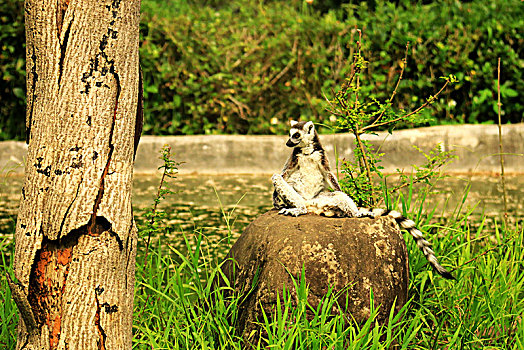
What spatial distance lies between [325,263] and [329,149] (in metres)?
6.61

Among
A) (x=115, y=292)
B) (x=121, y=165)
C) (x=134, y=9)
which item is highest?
(x=134, y=9)

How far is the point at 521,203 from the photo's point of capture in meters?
7.86

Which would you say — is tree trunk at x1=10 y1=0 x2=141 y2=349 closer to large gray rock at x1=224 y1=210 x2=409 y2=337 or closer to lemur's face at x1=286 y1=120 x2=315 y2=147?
large gray rock at x1=224 y1=210 x2=409 y2=337

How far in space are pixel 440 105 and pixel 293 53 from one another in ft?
8.82

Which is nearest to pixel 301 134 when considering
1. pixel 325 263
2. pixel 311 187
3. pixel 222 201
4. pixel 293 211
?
pixel 311 187

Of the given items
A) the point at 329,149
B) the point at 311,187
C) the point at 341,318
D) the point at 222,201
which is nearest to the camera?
the point at 341,318

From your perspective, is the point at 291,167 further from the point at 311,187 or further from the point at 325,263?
the point at 325,263

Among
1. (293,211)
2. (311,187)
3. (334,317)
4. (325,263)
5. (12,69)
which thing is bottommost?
(334,317)

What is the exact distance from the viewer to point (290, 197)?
3.65 m

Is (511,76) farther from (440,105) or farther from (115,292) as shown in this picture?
(115,292)

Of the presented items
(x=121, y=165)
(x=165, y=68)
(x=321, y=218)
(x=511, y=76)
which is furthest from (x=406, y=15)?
(x=121, y=165)

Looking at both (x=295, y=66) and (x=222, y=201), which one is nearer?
(x=222, y=201)

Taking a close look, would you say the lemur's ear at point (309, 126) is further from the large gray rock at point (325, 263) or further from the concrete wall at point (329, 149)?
the concrete wall at point (329, 149)

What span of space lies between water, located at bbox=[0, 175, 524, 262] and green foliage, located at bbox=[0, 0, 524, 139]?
1581mm
